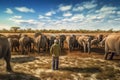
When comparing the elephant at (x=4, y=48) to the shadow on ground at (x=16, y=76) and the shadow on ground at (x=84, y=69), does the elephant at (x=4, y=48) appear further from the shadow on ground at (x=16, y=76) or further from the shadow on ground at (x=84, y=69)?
the shadow on ground at (x=84, y=69)

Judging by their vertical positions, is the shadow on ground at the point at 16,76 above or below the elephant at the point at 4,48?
below

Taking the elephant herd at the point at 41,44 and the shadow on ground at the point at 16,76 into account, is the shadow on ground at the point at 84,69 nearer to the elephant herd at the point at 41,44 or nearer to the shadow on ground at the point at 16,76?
the shadow on ground at the point at 16,76

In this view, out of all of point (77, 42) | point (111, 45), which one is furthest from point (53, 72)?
point (77, 42)

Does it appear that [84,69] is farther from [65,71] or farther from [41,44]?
[41,44]

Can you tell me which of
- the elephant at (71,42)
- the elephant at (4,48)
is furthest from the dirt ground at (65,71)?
the elephant at (71,42)

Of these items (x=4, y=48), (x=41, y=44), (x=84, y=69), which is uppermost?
(x=4, y=48)

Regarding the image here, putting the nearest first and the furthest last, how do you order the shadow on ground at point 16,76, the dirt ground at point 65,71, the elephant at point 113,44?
1. the shadow on ground at point 16,76
2. the dirt ground at point 65,71
3. the elephant at point 113,44

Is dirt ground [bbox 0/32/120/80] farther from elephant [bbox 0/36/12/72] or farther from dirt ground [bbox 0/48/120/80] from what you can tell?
elephant [bbox 0/36/12/72]

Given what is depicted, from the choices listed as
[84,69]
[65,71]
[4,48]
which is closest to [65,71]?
[65,71]

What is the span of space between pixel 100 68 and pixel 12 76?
634cm

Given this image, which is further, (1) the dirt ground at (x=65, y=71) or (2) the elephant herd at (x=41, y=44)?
(2) the elephant herd at (x=41, y=44)

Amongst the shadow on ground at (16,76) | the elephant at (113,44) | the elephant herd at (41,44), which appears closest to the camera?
the shadow on ground at (16,76)

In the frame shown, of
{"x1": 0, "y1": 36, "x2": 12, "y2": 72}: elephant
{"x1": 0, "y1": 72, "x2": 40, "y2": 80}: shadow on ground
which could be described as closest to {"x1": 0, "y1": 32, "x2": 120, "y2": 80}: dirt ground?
{"x1": 0, "y1": 72, "x2": 40, "y2": 80}: shadow on ground

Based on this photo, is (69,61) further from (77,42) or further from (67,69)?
(77,42)
